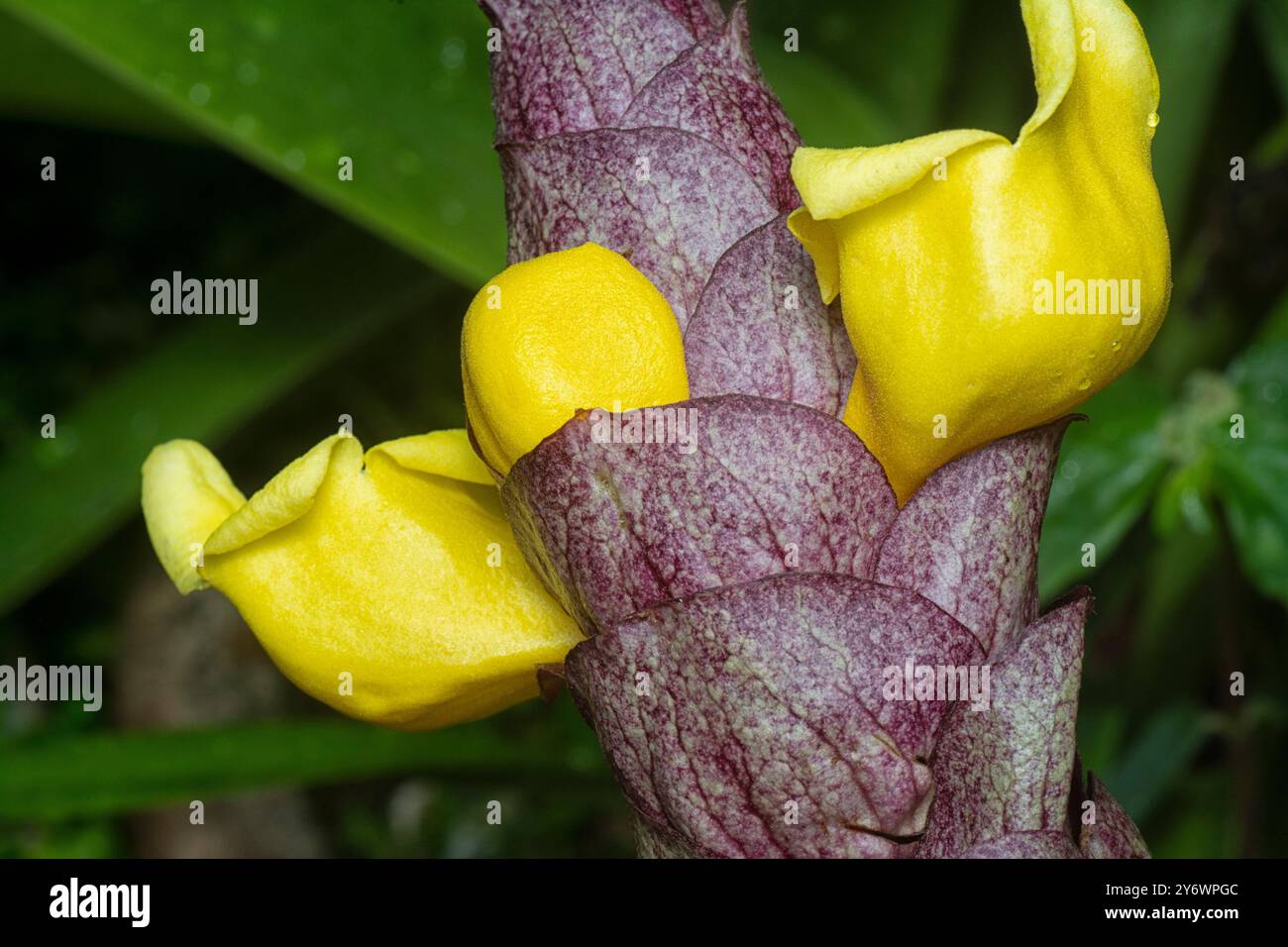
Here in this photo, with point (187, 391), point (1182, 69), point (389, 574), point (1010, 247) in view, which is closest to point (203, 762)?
point (187, 391)

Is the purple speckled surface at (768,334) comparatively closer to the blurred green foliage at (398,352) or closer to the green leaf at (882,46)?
the blurred green foliage at (398,352)

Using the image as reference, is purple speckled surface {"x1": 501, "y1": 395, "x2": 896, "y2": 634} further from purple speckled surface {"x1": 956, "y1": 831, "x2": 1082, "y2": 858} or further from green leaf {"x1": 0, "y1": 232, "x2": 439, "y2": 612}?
green leaf {"x1": 0, "y1": 232, "x2": 439, "y2": 612}

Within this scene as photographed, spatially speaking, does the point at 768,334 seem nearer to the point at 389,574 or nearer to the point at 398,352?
the point at 389,574

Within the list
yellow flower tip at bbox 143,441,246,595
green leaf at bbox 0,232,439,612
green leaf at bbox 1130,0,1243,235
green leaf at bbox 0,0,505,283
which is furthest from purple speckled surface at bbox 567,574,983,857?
green leaf at bbox 1130,0,1243,235

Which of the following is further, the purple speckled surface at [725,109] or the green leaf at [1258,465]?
the green leaf at [1258,465]

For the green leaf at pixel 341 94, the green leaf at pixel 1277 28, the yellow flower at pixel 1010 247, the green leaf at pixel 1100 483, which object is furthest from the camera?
the green leaf at pixel 1277 28

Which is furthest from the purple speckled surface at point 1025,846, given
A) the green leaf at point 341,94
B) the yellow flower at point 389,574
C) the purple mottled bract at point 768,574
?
the green leaf at point 341,94
